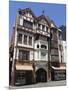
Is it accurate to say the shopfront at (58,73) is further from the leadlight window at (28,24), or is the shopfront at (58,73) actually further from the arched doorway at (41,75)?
the leadlight window at (28,24)

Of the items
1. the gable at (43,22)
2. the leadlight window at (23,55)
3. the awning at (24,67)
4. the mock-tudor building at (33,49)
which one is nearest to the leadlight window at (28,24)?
the mock-tudor building at (33,49)

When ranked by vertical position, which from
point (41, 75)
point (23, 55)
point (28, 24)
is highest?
point (28, 24)

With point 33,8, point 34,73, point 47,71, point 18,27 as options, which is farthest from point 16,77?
point 33,8

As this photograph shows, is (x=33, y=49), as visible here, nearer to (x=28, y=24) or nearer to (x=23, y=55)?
(x=23, y=55)

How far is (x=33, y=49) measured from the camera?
6.47ft

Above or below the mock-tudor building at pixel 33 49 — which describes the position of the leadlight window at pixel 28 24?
above

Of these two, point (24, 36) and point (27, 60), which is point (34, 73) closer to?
point (27, 60)

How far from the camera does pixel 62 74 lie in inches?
81.4

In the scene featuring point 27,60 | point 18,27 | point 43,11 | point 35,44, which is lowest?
point 27,60

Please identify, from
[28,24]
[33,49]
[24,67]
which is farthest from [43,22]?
[24,67]

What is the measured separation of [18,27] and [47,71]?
470 mm

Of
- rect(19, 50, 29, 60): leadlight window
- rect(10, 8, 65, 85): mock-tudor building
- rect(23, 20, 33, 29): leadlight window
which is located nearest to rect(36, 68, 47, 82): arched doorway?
rect(10, 8, 65, 85): mock-tudor building

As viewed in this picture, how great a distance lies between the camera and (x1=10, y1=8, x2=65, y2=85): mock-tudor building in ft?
6.25

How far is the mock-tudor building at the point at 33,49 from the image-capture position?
191cm
